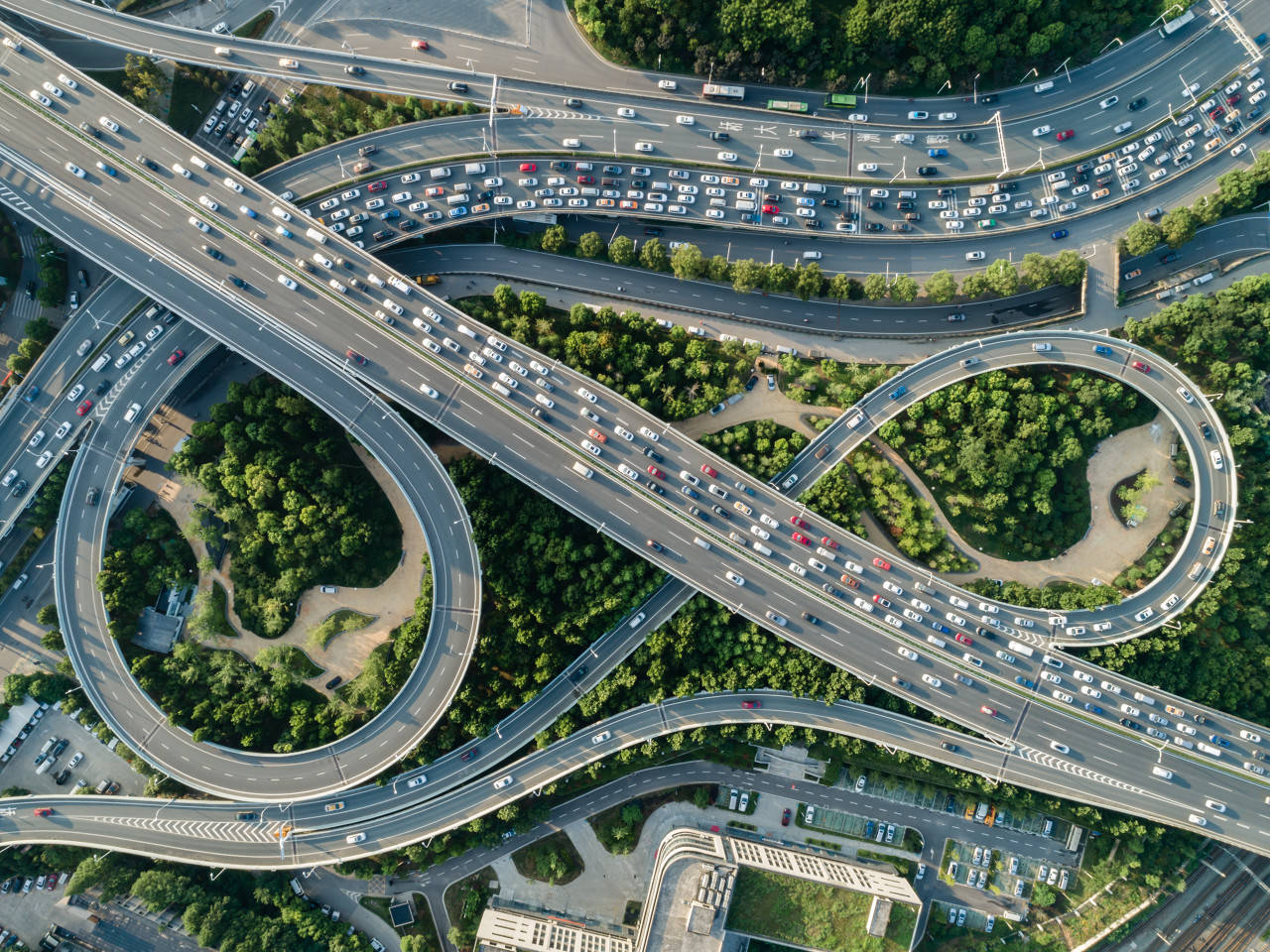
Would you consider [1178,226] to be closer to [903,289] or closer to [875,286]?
[903,289]

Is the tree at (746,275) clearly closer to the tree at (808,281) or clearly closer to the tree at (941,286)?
the tree at (808,281)

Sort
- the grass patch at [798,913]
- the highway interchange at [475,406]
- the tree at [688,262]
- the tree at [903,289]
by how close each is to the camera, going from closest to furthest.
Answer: the grass patch at [798,913] → the highway interchange at [475,406] → the tree at [903,289] → the tree at [688,262]

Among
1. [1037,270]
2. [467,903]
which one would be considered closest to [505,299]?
[1037,270]

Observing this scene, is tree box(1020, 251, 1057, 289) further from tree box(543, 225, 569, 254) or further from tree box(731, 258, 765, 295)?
tree box(543, 225, 569, 254)

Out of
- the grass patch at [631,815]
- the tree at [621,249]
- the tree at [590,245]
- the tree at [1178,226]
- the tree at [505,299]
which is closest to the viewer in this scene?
the tree at [1178,226]

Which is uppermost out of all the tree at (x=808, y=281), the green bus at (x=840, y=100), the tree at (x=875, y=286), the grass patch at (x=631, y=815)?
the green bus at (x=840, y=100)

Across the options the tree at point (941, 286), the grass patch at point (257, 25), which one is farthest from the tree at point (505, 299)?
the tree at point (941, 286)

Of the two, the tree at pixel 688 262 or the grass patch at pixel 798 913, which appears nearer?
the grass patch at pixel 798 913
